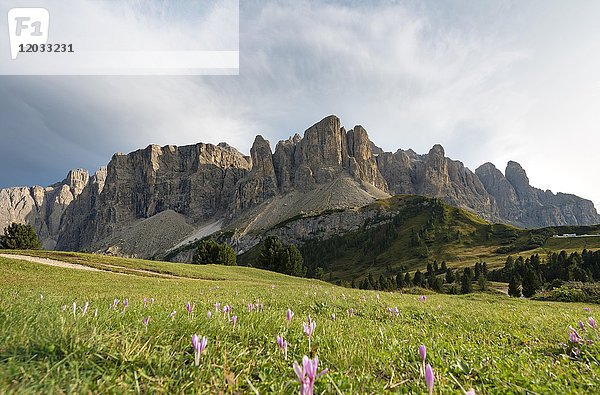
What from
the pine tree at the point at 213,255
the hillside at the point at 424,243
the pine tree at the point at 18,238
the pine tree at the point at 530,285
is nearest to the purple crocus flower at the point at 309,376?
the pine tree at the point at 530,285

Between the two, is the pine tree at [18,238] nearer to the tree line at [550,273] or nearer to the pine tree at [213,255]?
the pine tree at [213,255]

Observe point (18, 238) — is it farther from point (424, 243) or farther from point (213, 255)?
point (424, 243)

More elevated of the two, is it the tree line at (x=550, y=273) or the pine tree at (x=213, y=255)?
the pine tree at (x=213, y=255)

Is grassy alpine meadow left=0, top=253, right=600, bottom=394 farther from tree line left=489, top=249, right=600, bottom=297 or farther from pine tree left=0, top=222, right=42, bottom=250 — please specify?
pine tree left=0, top=222, right=42, bottom=250

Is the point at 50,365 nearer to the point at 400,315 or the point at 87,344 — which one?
the point at 87,344

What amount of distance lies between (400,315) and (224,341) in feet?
21.8

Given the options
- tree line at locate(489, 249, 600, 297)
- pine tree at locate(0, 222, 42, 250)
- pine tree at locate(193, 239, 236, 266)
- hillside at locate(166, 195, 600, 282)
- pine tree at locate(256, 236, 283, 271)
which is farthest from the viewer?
hillside at locate(166, 195, 600, 282)

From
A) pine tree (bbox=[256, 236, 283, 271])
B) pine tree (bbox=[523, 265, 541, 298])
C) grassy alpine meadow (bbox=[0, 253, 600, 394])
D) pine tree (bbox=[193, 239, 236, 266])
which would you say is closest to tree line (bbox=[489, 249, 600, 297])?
pine tree (bbox=[523, 265, 541, 298])

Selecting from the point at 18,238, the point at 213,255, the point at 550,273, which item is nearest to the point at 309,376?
the point at 213,255

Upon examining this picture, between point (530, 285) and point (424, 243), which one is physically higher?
point (530, 285)

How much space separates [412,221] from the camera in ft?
593

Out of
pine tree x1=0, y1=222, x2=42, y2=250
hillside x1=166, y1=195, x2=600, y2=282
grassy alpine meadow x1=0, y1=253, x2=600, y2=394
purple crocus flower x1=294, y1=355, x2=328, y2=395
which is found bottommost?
hillside x1=166, y1=195, x2=600, y2=282

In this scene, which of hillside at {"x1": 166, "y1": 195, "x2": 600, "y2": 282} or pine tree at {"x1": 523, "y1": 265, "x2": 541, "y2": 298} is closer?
pine tree at {"x1": 523, "y1": 265, "x2": 541, "y2": 298}

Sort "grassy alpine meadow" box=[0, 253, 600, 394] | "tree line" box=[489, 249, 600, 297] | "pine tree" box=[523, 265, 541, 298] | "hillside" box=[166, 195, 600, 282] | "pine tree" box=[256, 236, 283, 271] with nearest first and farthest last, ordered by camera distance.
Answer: "grassy alpine meadow" box=[0, 253, 600, 394], "pine tree" box=[523, 265, 541, 298], "tree line" box=[489, 249, 600, 297], "pine tree" box=[256, 236, 283, 271], "hillside" box=[166, 195, 600, 282]
